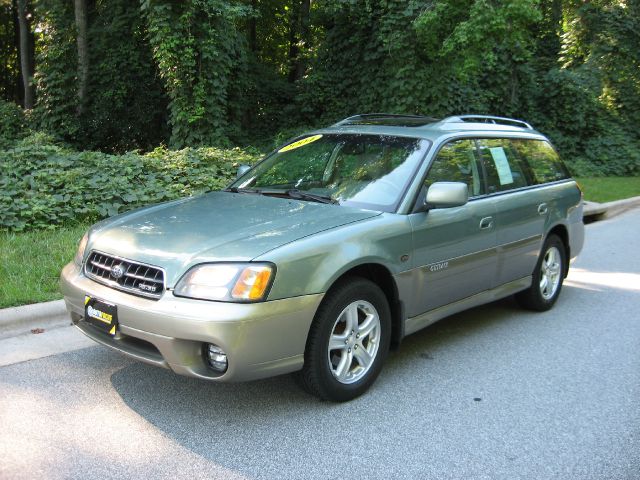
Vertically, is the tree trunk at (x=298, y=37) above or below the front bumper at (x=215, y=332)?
above

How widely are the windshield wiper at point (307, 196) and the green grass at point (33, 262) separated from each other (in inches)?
86.7

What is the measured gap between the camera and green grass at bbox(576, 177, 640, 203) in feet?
44.5

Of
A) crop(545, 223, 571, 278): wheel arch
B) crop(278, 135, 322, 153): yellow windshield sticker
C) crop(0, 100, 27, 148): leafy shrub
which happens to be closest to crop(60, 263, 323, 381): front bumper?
crop(278, 135, 322, 153): yellow windshield sticker

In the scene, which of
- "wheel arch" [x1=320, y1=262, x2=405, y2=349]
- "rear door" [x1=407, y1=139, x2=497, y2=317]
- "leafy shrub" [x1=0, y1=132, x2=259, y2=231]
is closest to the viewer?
"wheel arch" [x1=320, y1=262, x2=405, y2=349]

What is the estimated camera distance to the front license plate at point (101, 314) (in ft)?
11.8

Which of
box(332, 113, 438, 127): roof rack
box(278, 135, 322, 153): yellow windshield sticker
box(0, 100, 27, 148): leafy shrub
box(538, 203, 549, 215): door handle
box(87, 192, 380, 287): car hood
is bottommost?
box(0, 100, 27, 148): leafy shrub

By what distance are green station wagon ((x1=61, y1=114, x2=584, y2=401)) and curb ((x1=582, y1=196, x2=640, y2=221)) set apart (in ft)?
22.6

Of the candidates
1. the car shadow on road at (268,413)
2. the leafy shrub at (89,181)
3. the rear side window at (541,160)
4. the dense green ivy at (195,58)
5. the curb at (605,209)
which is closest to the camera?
the car shadow on road at (268,413)

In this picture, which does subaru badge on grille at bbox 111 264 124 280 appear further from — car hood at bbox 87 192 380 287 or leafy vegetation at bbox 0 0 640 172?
leafy vegetation at bbox 0 0 640 172

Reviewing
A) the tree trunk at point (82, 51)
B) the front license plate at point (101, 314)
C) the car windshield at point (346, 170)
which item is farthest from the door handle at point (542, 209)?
the tree trunk at point (82, 51)

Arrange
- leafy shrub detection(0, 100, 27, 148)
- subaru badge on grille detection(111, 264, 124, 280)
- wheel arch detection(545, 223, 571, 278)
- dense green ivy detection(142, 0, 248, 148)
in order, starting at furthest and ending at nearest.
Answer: leafy shrub detection(0, 100, 27, 148)
dense green ivy detection(142, 0, 248, 148)
wheel arch detection(545, 223, 571, 278)
subaru badge on grille detection(111, 264, 124, 280)

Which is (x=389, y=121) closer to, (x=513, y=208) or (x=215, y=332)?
(x=513, y=208)

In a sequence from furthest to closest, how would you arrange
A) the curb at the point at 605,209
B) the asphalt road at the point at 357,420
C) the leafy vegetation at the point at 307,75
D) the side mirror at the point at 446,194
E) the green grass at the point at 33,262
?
the leafy vegetation at the point at 307,75 < the curb at the point at 605,209 < the green grass at the point at 33,262 < the side mirror at the point at 446,194 < the asphalt road at the point at 357,420

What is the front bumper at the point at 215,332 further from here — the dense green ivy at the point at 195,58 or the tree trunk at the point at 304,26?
the tree trunk at the point at 304,26
